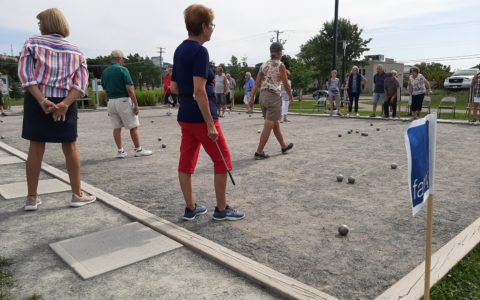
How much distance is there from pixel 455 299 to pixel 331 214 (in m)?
1.58

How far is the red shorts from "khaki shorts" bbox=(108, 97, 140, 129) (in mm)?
3623

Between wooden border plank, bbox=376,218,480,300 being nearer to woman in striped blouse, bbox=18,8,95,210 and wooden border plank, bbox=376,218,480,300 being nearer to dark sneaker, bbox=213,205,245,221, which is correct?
dark sneaker, bbox=213,205,245,221

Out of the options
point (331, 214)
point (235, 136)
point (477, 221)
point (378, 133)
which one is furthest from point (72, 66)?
point (378, 133)

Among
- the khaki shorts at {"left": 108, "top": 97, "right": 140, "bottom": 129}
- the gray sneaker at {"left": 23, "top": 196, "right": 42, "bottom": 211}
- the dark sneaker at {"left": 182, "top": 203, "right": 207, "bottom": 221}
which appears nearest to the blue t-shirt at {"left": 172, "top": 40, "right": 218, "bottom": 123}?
the dark sneaker at {"left": 182, "top": 203, "right": 207, "bottom": 221}

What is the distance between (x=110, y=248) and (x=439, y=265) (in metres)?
2.56

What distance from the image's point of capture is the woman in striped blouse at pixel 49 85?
3523 millimetres

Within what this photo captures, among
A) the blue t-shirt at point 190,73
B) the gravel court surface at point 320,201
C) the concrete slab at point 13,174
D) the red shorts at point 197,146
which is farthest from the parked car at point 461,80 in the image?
the concrete slab at point 13,174

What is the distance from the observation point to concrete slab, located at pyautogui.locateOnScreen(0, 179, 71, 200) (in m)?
4.46

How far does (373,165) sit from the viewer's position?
6.11m

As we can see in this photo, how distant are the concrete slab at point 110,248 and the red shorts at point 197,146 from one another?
75 cm

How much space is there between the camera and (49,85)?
143 inches

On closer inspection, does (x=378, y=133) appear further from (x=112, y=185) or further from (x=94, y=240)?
(x=94, y=240)

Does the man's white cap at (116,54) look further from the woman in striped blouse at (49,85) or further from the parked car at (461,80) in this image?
the parked car at (461,80)

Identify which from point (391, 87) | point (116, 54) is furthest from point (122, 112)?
point (391, 87)
